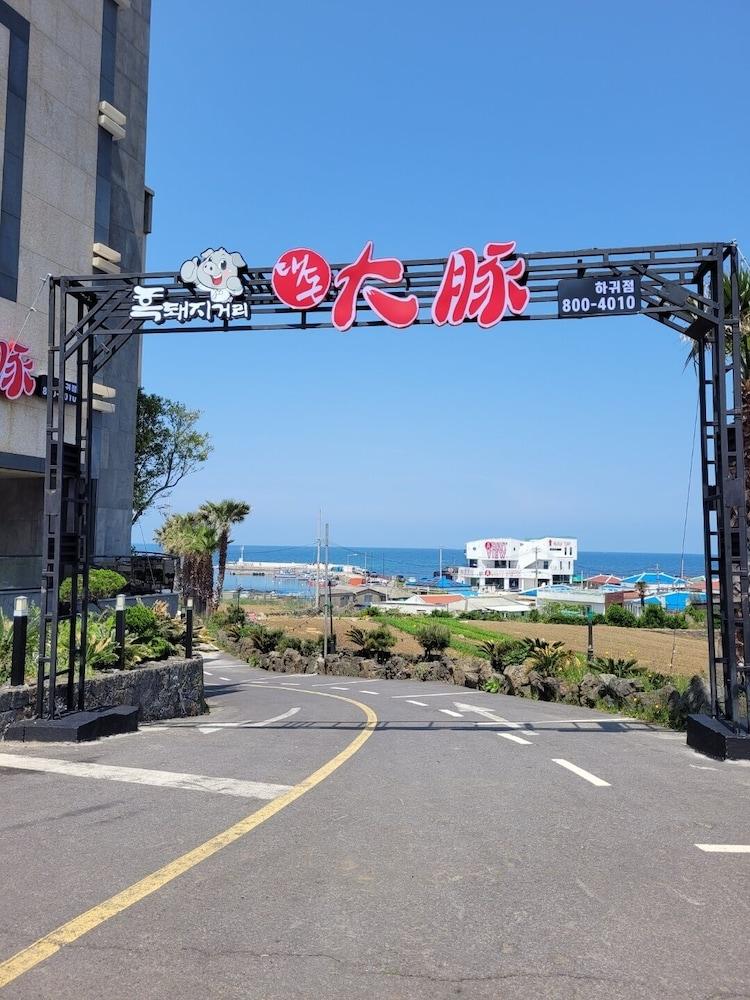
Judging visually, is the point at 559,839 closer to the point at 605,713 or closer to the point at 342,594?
the point at 605,713

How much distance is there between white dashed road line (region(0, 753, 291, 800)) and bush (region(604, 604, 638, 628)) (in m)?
60.6

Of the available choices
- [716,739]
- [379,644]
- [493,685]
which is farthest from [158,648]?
[379,644]

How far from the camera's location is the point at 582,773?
29.2 ft

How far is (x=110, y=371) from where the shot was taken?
30281 mm

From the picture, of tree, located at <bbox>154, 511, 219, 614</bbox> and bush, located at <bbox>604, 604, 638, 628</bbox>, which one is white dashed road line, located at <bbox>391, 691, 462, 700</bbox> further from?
bush, located at <bbox>604, 604, 638, 628</bbox>

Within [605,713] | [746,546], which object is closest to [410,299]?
[746,546]

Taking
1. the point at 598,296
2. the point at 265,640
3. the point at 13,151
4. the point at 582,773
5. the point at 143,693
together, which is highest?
the point at 13,151

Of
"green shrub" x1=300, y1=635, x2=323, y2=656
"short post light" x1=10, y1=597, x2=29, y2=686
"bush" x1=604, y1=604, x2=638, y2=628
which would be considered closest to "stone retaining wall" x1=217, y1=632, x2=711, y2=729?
"green shrub" x1=300, y1=635, x2=323, y2=656

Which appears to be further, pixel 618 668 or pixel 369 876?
pixel 618 668

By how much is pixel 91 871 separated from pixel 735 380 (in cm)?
896

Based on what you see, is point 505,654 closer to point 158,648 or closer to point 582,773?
point 158,648

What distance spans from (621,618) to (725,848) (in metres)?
63.0

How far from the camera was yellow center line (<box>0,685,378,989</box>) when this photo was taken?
3.91 m

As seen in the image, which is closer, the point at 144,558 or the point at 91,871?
the point at 91,871
